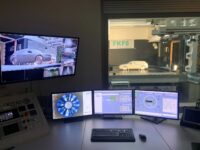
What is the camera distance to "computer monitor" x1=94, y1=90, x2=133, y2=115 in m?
2.38

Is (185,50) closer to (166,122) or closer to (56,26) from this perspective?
(166,122)

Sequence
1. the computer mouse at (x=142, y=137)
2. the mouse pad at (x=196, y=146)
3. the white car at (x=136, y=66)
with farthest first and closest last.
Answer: the white car at (x=136, y=66), the computer mouse at (x=142, y=137), the mouse pad at (x=196, y=146)

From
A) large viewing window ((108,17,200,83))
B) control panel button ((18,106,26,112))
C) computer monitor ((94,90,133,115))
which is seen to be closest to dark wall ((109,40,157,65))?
large viewing window ((108,17,200,83))

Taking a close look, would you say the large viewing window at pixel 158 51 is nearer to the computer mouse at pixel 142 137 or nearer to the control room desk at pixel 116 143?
the control room desk at pixel 116 143

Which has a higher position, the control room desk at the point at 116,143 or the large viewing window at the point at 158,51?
the large viewing window at the point at 158,51

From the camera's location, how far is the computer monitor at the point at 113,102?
7.81ft

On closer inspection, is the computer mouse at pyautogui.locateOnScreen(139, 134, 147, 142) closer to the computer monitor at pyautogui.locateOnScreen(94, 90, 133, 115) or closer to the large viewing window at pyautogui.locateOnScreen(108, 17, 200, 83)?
the computer monitor at pyautogui.locateOnScreen(94, 90, 133, 115)

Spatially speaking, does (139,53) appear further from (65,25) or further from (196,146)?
(196,146)

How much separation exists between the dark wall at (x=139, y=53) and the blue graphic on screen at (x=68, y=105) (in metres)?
1.43

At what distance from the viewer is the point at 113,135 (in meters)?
1.91

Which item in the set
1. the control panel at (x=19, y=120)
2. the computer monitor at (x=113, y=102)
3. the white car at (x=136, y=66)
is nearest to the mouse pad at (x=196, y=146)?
the computer monitor at (x=113, y=102)

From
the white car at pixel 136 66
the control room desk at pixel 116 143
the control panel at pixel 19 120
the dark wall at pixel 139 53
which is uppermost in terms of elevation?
the dark wall at pixel 139 53

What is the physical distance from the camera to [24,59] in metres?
1.92

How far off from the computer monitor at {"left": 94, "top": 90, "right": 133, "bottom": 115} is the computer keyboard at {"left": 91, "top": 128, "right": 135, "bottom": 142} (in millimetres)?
384
